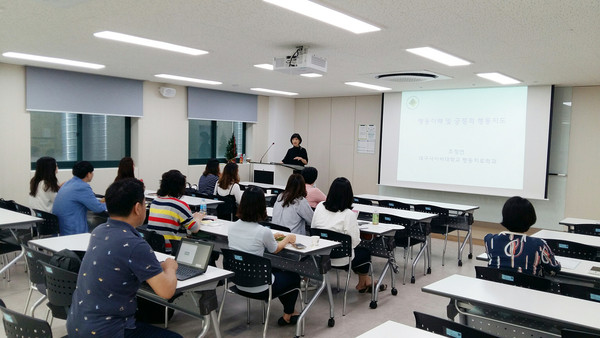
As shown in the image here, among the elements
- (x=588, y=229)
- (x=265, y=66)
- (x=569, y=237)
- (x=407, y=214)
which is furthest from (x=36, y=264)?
(x=588, y=229)

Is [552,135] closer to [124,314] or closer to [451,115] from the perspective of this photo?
[451,115]

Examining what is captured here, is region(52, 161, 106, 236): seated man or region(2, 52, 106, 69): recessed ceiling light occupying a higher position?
region(2, 52, 106, 69): recessed ceiling light

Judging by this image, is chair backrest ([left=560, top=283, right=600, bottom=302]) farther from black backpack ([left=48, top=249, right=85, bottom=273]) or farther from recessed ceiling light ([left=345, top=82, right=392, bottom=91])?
recessed ceiling light ([left=345, top=82, right=392, bottom=91])

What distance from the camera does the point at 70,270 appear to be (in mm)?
2719

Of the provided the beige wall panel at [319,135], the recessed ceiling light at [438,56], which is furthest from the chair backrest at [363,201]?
the beige wall panel at [319,135]

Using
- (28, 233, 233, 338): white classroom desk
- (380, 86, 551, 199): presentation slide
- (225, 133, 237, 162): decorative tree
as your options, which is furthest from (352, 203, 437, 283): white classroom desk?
(225, 133, 237, 162): decorative tree

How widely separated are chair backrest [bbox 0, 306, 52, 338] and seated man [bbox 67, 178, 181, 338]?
0.80 feet

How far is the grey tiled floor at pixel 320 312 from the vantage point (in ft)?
12.8

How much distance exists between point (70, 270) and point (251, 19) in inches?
104

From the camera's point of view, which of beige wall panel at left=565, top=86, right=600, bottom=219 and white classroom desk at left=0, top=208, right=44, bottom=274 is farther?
beige wall panel at left=565, top=86, right=600, bottom=219

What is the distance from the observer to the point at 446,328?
2.04m

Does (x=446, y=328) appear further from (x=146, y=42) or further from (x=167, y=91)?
(x=167, y=91)

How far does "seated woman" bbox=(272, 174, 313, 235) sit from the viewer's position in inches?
183

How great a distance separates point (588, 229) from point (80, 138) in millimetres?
8143
